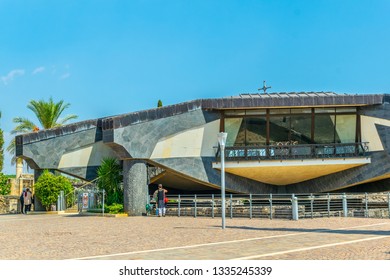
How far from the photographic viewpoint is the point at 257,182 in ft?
99.7

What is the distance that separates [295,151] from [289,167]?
1.03 metres

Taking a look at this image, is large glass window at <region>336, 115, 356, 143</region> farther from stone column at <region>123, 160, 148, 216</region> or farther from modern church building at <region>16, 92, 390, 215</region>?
stone column at <region>123, 160, 148, 216</region>

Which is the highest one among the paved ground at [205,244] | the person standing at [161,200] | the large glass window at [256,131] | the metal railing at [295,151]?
the large glass window at [256,131]

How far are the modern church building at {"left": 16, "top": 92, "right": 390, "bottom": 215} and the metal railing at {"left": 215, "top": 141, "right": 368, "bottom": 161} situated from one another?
0.06 metres

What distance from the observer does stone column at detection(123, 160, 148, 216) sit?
25703mm

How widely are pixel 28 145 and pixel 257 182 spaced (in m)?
14.6

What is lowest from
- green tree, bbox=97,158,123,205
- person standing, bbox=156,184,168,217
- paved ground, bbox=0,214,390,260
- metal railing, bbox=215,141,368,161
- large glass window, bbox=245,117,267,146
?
paved ground, bbox=0,214,390,260

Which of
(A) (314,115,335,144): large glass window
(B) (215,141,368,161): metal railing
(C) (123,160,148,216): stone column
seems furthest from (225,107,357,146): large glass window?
(C) (123,160,148,216): stone column

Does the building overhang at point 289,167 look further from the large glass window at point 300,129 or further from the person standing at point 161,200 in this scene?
the person standing at point 161,200

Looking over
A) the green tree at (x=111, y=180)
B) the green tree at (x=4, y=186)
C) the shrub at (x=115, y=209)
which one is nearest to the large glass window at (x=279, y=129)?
the green tree at (x=111, y=180)

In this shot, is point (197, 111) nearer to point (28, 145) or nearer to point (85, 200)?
point (85, 200)

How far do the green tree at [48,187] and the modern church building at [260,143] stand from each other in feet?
4.05

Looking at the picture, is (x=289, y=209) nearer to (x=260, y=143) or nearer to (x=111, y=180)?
(x=260, y=143)

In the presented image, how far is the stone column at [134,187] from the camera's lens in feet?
84.3
